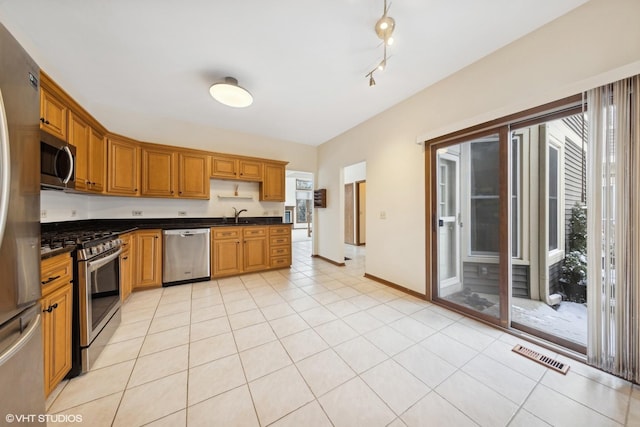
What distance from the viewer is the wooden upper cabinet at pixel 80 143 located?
7.10ft

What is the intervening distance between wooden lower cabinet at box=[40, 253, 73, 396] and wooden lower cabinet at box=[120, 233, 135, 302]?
1200 millimetres

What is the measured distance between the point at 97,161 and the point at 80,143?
1.44 feet

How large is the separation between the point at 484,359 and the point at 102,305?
10.7 feet

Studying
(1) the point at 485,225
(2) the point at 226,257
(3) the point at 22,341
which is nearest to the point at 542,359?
(1) the point at 485,225

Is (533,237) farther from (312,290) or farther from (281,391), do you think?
(281,391)

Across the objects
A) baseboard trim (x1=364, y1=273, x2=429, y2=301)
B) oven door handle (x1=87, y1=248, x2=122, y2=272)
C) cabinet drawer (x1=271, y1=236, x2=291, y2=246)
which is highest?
oven door handle (x1=87, y1=248, x2=122, y2=272)

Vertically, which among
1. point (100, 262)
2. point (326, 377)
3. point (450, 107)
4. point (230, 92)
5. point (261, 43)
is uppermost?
point (261, 43)

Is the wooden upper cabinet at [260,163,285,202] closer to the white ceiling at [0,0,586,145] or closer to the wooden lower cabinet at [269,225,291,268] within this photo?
the wooden lower cabinet at [269,225,291,268]

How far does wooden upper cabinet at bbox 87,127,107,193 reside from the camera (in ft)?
8.29

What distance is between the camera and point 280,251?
166 inches

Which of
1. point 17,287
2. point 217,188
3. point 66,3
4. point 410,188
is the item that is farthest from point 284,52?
point 217,188

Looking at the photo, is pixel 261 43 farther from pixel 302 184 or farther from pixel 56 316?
pixel 302 184

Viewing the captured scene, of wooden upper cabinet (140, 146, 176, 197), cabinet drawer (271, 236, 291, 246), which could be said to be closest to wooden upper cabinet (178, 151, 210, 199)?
wooden upper cabinet (140, 146, 176, 197)

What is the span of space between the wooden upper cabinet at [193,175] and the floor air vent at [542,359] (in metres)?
4.44
